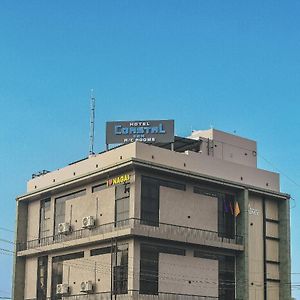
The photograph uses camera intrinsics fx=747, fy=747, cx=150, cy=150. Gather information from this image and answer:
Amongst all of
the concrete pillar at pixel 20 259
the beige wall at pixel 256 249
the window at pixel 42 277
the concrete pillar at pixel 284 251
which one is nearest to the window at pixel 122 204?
the window at pixel 42 277

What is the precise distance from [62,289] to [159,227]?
14.1 m

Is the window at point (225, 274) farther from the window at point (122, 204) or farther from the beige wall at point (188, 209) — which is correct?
the window at point (122, 204)

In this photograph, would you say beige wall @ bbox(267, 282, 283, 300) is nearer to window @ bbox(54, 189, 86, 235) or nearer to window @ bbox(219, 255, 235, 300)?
window @ bbox(219, 255, 235, 300)

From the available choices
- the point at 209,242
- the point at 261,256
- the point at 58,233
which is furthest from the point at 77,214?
the point at 261,256

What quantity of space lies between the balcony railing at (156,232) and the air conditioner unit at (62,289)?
469cm

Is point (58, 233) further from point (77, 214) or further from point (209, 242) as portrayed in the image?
point (209, 242)

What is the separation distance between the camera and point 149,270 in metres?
72.4

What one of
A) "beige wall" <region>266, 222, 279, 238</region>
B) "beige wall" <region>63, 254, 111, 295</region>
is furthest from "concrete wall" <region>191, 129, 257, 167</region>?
"beige wall" <region>63, 254, 111, 295</region>

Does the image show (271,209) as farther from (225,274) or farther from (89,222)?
(89,222)

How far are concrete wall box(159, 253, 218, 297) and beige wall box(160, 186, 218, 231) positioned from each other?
3583 mm

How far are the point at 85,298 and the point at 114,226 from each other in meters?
8.50

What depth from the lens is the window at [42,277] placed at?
8450 cm

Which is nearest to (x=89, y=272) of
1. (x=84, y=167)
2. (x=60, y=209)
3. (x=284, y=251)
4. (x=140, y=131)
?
(x=60, y=209)

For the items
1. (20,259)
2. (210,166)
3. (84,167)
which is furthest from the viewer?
(20,259)
